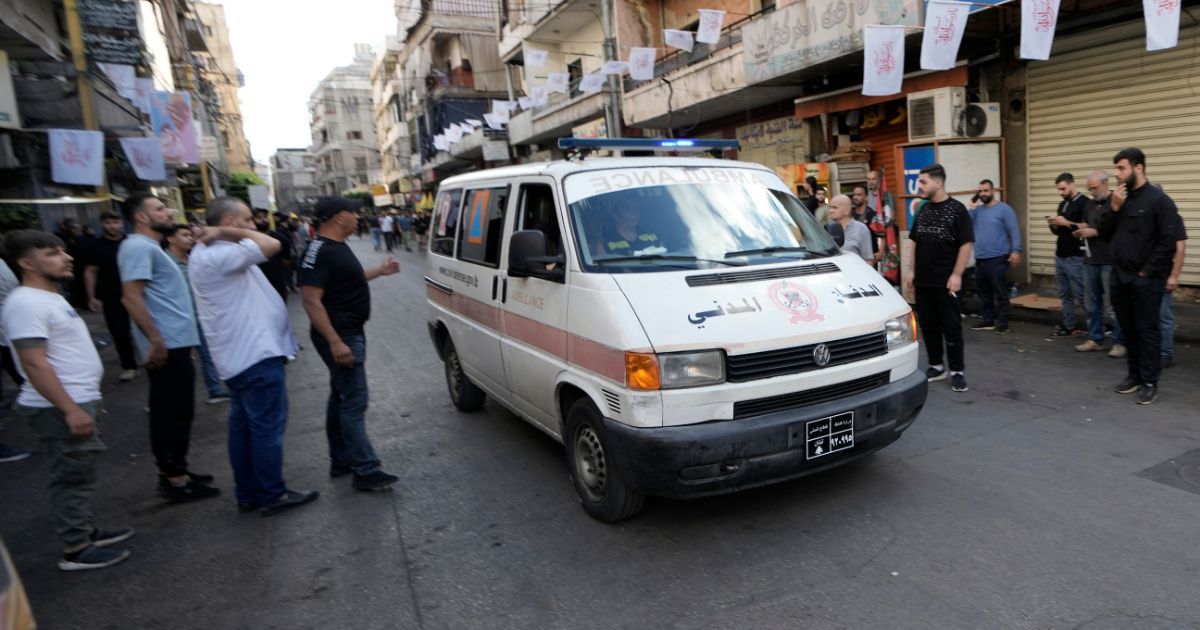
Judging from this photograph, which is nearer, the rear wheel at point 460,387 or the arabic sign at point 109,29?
the rear wheel at point 460,387

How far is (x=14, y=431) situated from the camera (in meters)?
6.68

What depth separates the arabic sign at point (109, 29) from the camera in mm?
13859

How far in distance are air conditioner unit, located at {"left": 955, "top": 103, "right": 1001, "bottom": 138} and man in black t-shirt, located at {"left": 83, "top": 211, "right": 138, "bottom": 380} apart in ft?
37.3

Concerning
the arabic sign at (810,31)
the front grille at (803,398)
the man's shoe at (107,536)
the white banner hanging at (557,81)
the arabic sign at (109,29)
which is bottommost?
the man's shoe at (107,536)

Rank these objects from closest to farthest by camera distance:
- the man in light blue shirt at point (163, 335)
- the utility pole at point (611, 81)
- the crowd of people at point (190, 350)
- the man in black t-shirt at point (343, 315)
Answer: the crowd of people at point (190, 350)
the man in black t-shirt at point (343, 315)
the man in light blue shirt at point (163, 335)
the utility pole at point (611, 81)

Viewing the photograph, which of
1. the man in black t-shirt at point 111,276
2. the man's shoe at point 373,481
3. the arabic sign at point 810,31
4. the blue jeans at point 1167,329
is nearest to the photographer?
the man's shoe at point 373,481

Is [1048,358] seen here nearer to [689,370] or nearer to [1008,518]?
[1008,518]

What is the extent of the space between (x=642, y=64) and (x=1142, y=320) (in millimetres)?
12094

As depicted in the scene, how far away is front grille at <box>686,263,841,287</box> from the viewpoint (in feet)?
12.2

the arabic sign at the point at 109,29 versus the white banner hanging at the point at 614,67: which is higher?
the arabic sign at the point at 109,29

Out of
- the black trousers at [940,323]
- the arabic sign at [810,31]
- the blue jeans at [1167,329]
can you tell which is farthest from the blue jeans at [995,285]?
the arabic sign at [810,31]

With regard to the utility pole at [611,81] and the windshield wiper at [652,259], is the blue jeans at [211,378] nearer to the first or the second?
the windshield wiper at [652,259]

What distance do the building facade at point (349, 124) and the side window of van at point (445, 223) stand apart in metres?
79.8

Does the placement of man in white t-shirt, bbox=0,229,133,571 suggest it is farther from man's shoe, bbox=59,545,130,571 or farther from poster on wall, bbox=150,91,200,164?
poster on wall, bbox=150,91,200,164
